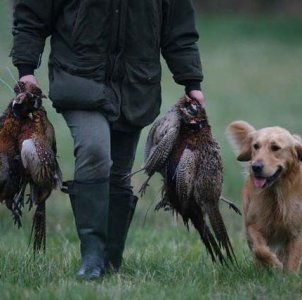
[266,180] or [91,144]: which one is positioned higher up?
[91,144]

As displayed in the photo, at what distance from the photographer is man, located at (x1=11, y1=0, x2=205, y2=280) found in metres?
6.73

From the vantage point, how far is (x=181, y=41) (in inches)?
285

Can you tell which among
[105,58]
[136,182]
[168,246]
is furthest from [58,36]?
[136,182]

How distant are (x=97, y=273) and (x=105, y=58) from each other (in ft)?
4.53

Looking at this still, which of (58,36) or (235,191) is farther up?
(58,36)

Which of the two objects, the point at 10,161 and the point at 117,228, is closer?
the point at 10,161

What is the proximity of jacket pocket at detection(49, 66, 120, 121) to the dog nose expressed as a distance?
1.03m

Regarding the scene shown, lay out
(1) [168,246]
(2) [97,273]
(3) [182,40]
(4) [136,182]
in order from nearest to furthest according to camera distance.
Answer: (2) [97,273] → (3) [182,40] → (1) [168,246] → (4) [136,182]

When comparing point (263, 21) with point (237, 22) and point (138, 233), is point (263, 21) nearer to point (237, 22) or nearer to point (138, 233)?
point (237, 22)

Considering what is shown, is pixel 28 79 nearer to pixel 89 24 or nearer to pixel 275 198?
pixel 89 24

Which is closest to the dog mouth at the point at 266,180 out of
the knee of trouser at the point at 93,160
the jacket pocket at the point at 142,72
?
the jacket pocket at the point at 142,72

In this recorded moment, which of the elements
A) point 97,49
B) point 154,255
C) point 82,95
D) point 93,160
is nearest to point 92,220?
point 93,160

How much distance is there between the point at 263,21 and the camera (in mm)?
40625

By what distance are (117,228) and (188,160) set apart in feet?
2.60
